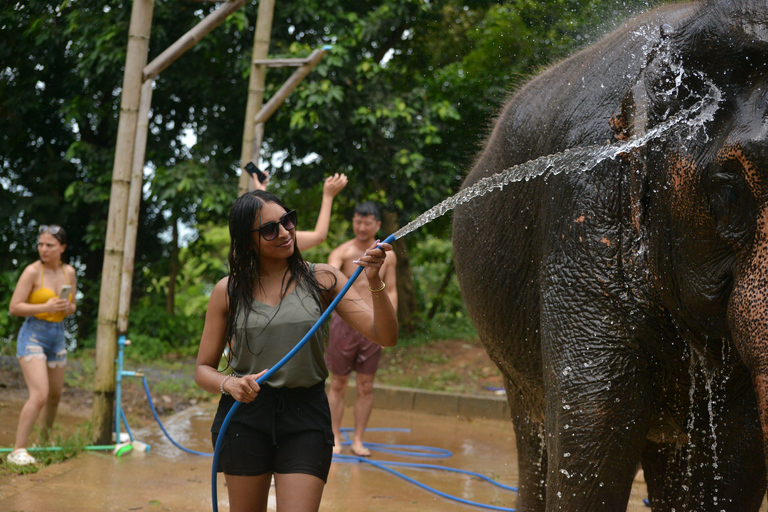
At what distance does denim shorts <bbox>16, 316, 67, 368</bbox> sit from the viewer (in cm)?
536

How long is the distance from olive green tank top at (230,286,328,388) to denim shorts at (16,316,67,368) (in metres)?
3.22

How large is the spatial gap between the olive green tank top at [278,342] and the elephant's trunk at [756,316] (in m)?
1.37

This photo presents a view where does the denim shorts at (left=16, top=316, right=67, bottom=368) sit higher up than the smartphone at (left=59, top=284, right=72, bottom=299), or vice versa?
the smartphone at (left=59, top=284, right=72, bottom=299)

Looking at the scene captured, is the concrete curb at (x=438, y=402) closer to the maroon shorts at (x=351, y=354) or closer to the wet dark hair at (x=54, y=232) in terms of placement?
the maroon shorts at (x=351, y=354)

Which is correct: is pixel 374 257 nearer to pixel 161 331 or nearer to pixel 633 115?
pixel 633 115

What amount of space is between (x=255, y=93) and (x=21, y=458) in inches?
141

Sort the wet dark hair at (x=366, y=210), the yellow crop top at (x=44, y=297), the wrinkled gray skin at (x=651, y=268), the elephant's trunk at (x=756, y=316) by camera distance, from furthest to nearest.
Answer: the wet dark hair at (x=366, y=210)
the yellow crop top at (x=44, y=297)
the wrinkled gray skin at (x=651, y=268)
the elephant's trunk at (x=756, y=316)

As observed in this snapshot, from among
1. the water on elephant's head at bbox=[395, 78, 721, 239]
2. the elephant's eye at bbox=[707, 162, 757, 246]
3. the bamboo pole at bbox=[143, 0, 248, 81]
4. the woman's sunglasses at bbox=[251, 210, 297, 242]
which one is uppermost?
the bamboo pole at bbox=[143, 0, 248, 81]

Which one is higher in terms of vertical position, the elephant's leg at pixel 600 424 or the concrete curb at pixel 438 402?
the elephant's leg at pixel 600 424

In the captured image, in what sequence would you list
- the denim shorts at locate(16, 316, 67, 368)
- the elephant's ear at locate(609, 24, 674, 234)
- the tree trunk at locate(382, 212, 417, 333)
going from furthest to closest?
the tree trunk at locate(382, 212, 417, 333)
the denim shorts at locate(16, 316, 67, 368)
the elephant's ear at locate(609, 24, 674, 234)

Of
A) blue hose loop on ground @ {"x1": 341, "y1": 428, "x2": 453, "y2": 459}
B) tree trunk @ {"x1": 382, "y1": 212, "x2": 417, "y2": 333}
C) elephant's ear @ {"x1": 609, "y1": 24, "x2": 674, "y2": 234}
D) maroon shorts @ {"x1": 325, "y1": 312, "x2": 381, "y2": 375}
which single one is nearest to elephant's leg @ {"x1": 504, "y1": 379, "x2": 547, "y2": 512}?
elephant's ear @ {"x1": 609, "y1": 24, "x2": 674, "y2": 234}

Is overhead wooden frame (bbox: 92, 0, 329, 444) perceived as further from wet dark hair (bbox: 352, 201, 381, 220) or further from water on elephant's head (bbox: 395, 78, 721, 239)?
water on elephant's head (bbox: 395, 78, 721, 239)

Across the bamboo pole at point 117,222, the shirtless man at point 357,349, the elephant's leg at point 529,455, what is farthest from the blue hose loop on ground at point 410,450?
the elephant's leg at point 529,455

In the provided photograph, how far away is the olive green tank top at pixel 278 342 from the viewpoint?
265 cm
